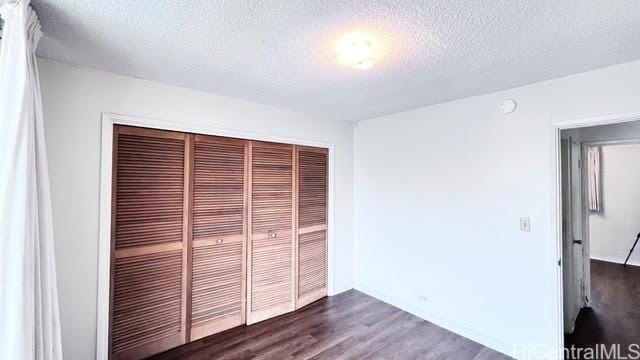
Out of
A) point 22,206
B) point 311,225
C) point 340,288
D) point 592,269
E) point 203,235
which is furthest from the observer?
point 592,269

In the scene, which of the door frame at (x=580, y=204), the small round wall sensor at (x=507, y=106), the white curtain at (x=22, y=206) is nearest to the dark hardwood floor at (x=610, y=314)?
the door frame at (x=580, y=204)

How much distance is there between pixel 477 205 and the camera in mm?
2576

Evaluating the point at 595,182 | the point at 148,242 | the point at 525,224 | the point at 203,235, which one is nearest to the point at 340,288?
the point at 203,235

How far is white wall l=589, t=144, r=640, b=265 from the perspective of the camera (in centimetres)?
472

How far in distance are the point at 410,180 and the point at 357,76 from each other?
1.48 metres

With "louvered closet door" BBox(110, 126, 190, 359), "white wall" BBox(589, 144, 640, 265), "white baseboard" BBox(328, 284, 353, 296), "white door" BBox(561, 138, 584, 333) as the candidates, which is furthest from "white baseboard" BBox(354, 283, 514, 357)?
"white wall" BBox(589, 144, 640, 265)

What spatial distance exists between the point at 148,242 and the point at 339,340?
1.86 metres

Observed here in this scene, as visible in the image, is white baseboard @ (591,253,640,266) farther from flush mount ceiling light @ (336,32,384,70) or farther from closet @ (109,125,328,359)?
flush mount ceiling light @ (336,32,384,70)

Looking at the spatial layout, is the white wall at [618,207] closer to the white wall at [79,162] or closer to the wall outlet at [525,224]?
the wall outlet at [525,224]

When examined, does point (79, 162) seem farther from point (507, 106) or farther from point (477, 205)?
point (507, 106)

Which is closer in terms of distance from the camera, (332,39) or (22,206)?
(22,206)

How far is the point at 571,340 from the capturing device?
2.49 m

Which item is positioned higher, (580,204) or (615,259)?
(580,204)

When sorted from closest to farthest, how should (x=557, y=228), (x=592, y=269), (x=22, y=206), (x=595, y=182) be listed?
(x=22, y=206), (x=557, y=228), (x=592, y=269), (x=595, y=182)
